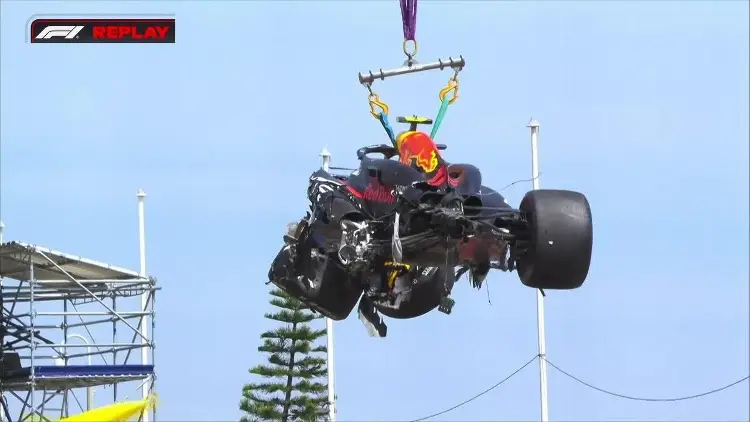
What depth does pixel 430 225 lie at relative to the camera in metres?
25.9

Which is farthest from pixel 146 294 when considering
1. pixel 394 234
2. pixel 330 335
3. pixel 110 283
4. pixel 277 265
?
pixel 394 234

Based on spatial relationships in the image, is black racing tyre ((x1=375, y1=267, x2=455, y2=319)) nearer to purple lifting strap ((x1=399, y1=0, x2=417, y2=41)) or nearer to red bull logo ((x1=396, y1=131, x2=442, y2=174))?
red bull logo ((x1=396, y1=131, x2=442, y2=174))

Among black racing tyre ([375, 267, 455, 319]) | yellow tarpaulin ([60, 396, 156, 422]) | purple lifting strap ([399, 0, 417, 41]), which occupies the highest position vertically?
purple lifting strap ([399, 0, 417, 41])

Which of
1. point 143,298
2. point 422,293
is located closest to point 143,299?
point 143,298

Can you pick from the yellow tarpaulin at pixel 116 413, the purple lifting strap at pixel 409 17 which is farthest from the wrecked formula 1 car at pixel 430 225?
the yellow tarpaulin at pixel 116 413

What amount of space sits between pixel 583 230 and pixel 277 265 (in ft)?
14.8

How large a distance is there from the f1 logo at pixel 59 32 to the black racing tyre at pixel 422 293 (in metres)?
11.3

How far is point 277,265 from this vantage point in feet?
93.4

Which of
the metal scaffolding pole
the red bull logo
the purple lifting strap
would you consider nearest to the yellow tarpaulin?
the metal scaffolding pole

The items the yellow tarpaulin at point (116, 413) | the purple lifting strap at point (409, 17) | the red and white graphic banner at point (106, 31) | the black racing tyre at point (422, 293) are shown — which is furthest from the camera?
the yellow tarpaulin at point (116, 413)

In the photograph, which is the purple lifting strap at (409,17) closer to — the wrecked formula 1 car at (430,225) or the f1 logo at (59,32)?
the wrecked formula 1 car at (430,225)

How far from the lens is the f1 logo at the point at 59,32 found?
124 feet

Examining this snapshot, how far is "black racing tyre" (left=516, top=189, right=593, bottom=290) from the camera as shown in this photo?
26078 millimetres

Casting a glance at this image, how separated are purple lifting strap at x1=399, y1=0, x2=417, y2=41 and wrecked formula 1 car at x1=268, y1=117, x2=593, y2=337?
4.22 feet
